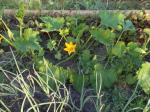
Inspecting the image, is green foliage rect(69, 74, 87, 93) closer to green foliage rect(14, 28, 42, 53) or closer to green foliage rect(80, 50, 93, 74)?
green foliage rect(80, 50, 93, 74)

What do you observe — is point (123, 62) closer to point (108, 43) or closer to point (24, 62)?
point (108, 43)

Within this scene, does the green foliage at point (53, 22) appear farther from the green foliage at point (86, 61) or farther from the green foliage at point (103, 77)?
the green foliage at point (103, 77)

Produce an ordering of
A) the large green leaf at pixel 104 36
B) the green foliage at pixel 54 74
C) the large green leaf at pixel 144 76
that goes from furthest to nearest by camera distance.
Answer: the large green leaf at pixel 104 36
the green foliage at pixel 54 74
the large green leaf at pixel 144 76

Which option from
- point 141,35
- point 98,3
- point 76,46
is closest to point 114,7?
point 98,3

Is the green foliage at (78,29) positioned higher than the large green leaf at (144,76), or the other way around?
the green foliage at (78,29)

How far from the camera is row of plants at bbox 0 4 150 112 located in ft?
8.54

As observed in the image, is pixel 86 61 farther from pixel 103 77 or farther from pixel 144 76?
pixel 144 76

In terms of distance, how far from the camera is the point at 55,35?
3229 millimetres

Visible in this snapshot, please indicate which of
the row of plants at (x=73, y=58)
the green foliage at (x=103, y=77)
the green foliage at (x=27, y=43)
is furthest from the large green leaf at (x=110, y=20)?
the green foliage at (x=27, y=43)

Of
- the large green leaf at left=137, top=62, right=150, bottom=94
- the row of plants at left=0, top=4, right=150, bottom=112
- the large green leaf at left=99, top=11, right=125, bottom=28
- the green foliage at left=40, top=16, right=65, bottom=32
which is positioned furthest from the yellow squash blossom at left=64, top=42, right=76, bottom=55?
the large green leaf at left=137, top=62, right=150, bottom=94

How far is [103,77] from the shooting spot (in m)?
2.67

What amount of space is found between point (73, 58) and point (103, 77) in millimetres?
429

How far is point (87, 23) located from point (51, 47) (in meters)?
0.49

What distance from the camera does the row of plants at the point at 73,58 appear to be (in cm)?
260
